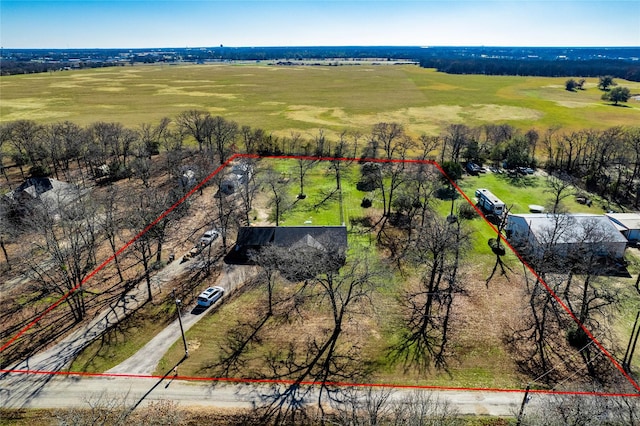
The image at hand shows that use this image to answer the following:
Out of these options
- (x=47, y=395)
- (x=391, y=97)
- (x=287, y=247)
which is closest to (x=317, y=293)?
(x=287, y=247)

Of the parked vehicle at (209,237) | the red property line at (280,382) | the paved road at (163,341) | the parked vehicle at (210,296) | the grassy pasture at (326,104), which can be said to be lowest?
the red property line at (280,382)

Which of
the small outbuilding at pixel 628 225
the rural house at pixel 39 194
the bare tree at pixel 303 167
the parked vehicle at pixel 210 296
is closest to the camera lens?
the parked vehicle at pixel 210 296

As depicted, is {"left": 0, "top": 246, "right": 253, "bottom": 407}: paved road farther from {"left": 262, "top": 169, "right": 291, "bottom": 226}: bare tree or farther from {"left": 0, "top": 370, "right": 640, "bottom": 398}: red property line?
{"left": 262, "top": 169, "right": 291, "bottom": 226}: bare tree

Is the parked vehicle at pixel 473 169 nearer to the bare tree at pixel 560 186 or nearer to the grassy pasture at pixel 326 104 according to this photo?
the bare tree at pixel 560 186

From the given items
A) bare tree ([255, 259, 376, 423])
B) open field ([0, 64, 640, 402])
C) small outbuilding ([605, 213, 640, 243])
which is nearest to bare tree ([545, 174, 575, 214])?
open field ([0, 64, 640, 402])

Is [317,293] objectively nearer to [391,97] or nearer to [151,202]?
[151,202]

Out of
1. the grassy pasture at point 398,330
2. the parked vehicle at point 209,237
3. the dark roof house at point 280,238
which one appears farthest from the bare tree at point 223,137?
the grassy pasture at point 398,330
